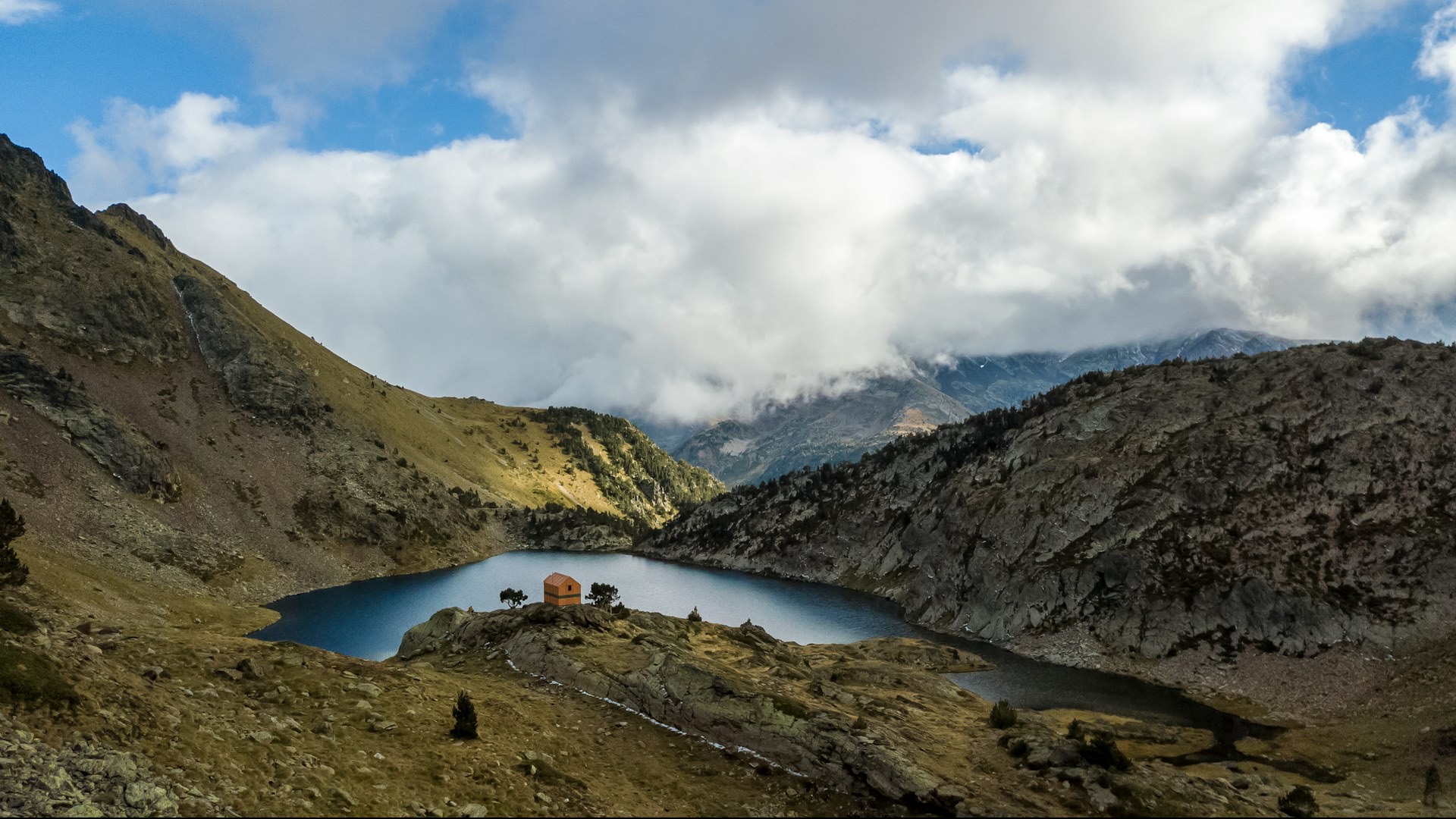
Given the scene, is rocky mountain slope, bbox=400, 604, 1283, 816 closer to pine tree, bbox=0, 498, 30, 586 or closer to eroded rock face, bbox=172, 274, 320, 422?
pine tree, bbox=0, 498, 30, 586

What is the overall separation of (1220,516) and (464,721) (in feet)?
339

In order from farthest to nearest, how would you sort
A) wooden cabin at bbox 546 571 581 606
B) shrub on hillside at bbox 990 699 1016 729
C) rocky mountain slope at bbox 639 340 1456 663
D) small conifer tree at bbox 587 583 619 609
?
rocky mountain slope at bbox 639 340 1456 663, wooden cabin at bbox 546 571 581 606, small conifer tree at bbox 587 583 619 609, shrub on hillside at bbox 990 699 1016 729

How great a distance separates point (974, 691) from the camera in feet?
265

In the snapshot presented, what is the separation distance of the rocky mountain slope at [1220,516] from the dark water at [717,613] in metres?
10.3

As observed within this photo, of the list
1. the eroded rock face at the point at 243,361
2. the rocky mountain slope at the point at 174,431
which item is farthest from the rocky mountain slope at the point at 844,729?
the eroded rock face at the point at 243,361

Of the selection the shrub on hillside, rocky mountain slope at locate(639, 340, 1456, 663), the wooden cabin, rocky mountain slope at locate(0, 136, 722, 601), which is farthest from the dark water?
the shrub on hillside

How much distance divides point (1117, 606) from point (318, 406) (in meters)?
180

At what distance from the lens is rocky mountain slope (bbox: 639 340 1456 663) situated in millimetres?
82562

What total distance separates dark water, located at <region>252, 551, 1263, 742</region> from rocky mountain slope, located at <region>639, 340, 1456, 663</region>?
10.3 metres

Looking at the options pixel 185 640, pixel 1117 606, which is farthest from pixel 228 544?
pixel 1117 606

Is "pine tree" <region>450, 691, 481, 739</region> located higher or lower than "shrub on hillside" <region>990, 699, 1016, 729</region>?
higher

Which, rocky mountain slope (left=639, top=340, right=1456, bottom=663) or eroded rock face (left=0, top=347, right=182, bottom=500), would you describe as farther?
eroded rock face (left=0, top=347, right=182, bottom=500)

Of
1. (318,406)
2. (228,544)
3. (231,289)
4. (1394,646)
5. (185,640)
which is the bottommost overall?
(228,544)

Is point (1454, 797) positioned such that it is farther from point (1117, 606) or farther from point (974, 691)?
point (1117, 606)
